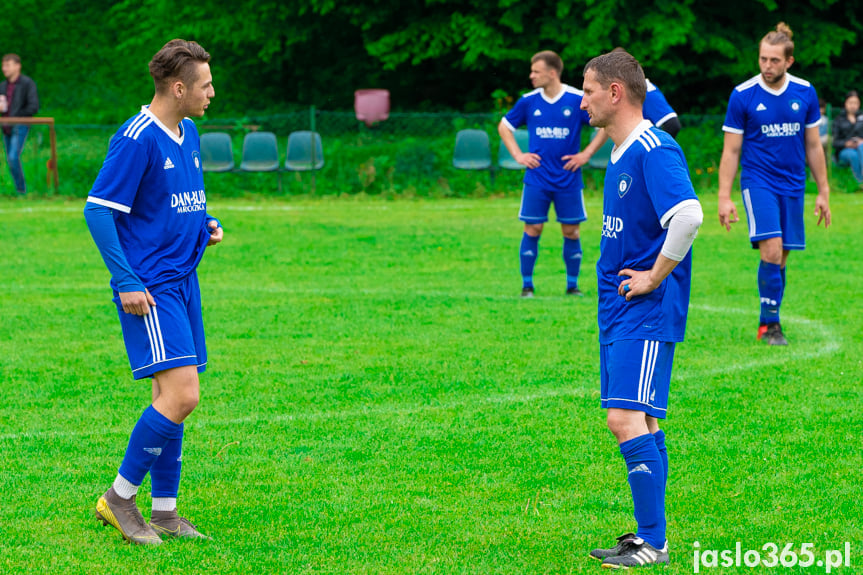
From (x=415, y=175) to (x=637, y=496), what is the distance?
18630 millimetres

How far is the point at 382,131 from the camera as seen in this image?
74.9 feet

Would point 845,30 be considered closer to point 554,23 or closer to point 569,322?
point 554,23

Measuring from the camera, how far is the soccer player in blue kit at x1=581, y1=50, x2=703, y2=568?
4.43 metres

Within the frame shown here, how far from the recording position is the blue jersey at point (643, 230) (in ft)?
14.3

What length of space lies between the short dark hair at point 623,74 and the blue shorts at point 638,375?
3.09 ft

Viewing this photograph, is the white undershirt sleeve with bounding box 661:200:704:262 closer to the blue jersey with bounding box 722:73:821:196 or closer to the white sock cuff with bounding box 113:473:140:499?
the white sock cuff with bounding box 113:473:140:499

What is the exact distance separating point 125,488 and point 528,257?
727 centimetres

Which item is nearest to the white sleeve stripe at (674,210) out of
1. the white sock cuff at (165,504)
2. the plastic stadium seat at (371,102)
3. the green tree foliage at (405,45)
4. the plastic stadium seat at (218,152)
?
the white sock cuff at (165,504)

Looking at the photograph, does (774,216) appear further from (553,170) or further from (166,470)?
(166,470)

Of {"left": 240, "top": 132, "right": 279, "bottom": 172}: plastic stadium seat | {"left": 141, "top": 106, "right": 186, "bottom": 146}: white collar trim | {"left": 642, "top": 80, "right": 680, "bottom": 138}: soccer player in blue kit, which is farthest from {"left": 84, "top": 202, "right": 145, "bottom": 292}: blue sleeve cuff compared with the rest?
{"left": 240, "top": 132, "right": 279, "bottom": 172}: plastic stadium seat

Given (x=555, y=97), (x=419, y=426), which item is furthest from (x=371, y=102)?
(x=419, y=426)

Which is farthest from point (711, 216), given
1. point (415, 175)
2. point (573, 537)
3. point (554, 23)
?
point (573, 537)

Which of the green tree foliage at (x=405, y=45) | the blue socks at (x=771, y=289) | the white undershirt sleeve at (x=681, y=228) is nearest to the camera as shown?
the white undershirt sleeve at (x=681, y=228)

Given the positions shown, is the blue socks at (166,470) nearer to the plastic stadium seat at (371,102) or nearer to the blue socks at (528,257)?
the blue socks at (528,257)
